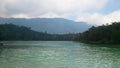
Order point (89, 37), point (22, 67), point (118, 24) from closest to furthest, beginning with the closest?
1. point (22, 67)
2. point (118, 24)
3. point (89, 37)

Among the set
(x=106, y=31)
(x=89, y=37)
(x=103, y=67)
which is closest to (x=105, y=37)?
(x=106, y=31)

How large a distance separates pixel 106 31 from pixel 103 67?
387 feet

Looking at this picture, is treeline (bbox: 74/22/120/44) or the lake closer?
the lake

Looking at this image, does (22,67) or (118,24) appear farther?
(118,24)

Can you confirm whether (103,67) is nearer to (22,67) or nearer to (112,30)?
(22,67)

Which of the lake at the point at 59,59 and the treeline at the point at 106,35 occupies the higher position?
the treeline at the point at 106,35

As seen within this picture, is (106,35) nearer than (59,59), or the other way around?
(59,59)

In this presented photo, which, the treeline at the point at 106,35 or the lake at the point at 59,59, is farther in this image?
the treeline at the point at 106,35

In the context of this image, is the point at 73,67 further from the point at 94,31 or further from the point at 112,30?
the point at 94,31

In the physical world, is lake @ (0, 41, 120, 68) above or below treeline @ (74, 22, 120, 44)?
below

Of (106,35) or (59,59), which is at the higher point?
(106,35)

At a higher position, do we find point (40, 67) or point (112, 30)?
point (112, 30)

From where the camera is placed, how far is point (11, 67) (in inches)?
1321

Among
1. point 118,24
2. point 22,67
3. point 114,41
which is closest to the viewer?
point 22,67
